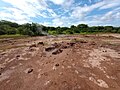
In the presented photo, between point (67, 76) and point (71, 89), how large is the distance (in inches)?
57.2

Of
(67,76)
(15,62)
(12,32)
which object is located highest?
(67,76)

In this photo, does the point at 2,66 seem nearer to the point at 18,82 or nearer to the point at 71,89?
the point at 18,82

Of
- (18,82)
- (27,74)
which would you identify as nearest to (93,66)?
(27,74)

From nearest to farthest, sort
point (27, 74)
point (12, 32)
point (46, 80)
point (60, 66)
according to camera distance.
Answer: point (46, 80), point (27, 74), point (60, 66), point (12, 32)

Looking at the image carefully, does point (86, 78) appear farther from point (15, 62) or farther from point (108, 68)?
point (15, 62)

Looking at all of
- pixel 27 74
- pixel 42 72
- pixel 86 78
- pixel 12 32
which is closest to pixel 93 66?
pixel 86 78

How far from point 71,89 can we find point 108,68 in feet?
15.1

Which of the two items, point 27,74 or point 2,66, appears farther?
point 2,66

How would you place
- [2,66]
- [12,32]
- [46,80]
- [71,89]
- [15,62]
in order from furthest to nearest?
1. [12,32]
2. [15,62]
3. [2,66]
4. [46,80]
5. [71,89]

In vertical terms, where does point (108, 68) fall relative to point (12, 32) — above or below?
above

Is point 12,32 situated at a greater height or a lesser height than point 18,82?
lesser

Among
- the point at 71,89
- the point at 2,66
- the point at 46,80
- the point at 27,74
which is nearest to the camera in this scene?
the point at 71,89

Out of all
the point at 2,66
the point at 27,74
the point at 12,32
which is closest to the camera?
the point at 27,74

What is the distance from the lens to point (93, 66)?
10555 mm
